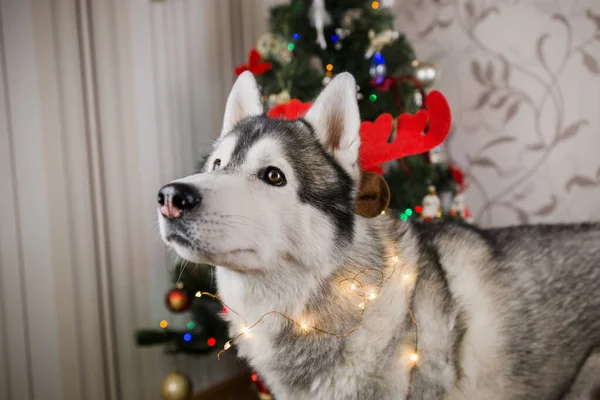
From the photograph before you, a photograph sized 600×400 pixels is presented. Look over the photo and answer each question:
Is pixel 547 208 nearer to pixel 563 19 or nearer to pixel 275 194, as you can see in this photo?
pixel 563 19

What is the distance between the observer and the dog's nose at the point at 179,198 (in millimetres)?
847

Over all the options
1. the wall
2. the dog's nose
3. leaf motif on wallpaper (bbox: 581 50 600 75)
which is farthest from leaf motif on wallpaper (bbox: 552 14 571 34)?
the dog's nose

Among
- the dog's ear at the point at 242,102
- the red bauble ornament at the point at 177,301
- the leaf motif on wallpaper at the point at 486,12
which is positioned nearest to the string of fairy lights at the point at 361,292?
the dog's ear at the point at 242,102

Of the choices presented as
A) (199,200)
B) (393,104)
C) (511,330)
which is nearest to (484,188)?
(393,104)

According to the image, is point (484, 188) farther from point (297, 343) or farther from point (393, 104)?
point (297, 343)

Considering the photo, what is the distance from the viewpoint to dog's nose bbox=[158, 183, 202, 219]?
847mm

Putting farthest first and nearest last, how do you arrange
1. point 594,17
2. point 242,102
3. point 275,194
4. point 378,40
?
1. point 594,17
2. point 378,40
3. point 242,102
4. point 275,194

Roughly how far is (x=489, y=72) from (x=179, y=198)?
A: 94.7 inches

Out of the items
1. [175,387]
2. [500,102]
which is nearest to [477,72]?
[500,102]

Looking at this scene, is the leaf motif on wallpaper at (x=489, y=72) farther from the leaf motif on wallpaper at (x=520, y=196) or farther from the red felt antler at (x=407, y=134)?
the red felt antler at (x=407, y=134)

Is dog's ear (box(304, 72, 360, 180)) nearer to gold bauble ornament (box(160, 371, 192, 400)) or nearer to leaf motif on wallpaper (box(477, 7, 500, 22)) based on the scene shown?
gold bauble ornament (box(160, 371, 192, 400))

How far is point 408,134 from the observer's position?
1.11 metres

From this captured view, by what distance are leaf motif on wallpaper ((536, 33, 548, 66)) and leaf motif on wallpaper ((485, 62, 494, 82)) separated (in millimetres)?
254

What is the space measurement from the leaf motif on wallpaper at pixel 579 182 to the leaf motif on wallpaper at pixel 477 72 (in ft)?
2.59
